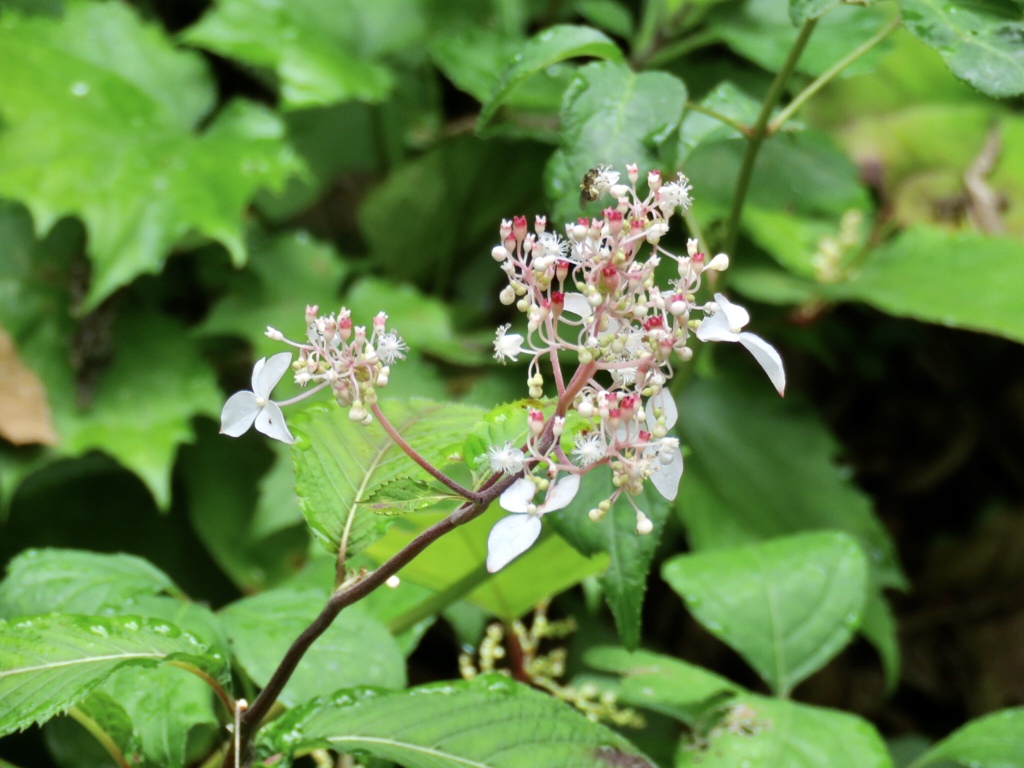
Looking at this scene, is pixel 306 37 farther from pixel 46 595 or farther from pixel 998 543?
pixel 998 543

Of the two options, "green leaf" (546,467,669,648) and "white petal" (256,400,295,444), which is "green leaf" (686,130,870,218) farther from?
"white petal" (256,400,295,444)

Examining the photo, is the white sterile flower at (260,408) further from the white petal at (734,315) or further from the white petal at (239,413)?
the white petal at (734,315)

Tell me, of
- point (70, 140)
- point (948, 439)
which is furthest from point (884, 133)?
point (70, 140)

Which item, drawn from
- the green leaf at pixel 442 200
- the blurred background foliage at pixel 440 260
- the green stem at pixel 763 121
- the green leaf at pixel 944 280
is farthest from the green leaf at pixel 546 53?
the green leaf at pixel 442 200

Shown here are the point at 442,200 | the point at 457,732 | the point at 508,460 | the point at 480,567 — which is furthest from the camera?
the point at 442,200

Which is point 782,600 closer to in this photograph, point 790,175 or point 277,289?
point 790,175

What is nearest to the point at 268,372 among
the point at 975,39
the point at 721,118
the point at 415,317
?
the point at 721,118
